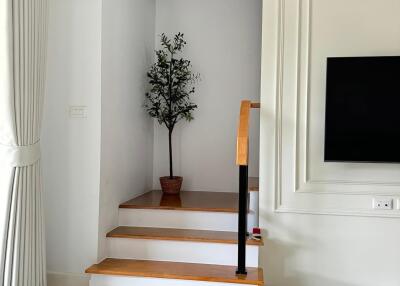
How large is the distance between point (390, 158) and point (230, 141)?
1.63 meters

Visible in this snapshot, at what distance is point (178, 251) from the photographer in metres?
2.54

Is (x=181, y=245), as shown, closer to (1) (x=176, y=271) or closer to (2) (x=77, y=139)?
(1) (x=176, y=271)

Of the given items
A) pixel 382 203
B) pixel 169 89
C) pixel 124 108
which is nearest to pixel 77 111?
pixel 124 108

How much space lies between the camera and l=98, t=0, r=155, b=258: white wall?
8.57 ft

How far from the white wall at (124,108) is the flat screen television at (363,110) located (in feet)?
5.12

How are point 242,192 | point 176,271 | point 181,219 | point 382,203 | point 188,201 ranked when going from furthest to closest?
point 188,201 → point 181,219 → point 382,203 → point 176,271 → point 242,192

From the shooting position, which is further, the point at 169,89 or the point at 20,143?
the point at 169,89

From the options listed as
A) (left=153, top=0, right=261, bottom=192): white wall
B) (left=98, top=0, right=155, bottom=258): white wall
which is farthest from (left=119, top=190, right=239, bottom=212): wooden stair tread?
(left=153, top=0, right=261, bottom=192): white wall

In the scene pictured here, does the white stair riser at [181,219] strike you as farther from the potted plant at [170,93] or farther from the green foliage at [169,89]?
the green foliage at [169,89]

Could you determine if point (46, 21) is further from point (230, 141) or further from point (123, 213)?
point (230, 141)

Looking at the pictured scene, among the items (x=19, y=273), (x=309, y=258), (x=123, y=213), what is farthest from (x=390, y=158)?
(x=19, y=273)

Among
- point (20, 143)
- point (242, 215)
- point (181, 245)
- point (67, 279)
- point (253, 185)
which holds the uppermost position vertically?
point (20, 143)

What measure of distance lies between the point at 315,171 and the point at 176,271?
1.18 meters

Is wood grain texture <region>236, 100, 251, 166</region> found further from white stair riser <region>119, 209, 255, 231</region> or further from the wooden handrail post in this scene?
white stair riser <region>119, 209, 255, 231</region>
